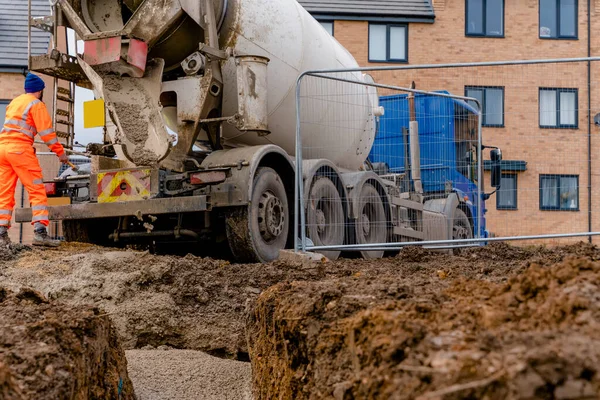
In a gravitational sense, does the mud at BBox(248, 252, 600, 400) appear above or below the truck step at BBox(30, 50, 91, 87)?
below

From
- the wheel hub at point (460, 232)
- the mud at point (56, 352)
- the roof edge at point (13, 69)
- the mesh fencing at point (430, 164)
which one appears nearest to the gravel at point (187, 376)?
the mud at point (56, 352)

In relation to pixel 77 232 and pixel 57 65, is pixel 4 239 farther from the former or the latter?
pixel 57 65

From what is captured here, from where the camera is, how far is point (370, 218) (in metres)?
9.69

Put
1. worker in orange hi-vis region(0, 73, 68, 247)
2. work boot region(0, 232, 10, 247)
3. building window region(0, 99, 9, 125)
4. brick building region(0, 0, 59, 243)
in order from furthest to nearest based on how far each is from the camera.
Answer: building window region(0, 99, 9, 125) < brick building region(0, 0, 59, 243) < worker in orange hi-vis region(0, 73, 68, 247) < work boot region(0, 232, 10, 247)

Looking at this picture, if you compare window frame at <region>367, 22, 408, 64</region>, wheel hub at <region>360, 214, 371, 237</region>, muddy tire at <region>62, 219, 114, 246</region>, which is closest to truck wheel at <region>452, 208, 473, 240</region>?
wheel hub at <region>360, 214, 371, 237</region>

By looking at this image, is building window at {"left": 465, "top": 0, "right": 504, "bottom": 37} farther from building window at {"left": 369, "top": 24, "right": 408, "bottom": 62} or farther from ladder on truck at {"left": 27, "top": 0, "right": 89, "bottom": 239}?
ladder on truck at {"left": 27, "top": 0, "right": 89, "bottom": 239}

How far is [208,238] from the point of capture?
7742mm

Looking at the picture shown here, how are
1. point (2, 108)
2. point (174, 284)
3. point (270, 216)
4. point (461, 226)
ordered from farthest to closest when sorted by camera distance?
point (2, 108)
point (461, 226)
point (270, 216)
point (174, 284)

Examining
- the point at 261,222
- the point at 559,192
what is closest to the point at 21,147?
the point at 261,222

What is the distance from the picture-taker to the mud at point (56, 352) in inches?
106

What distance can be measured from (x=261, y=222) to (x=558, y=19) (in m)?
18.7

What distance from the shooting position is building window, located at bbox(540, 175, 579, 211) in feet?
29.1

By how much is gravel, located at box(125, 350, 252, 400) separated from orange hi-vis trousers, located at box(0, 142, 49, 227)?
9.79ft

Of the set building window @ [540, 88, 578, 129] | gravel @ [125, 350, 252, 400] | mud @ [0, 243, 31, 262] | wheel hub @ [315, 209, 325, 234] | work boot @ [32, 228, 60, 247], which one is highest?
building window @ [540, 88, 578, 129]
